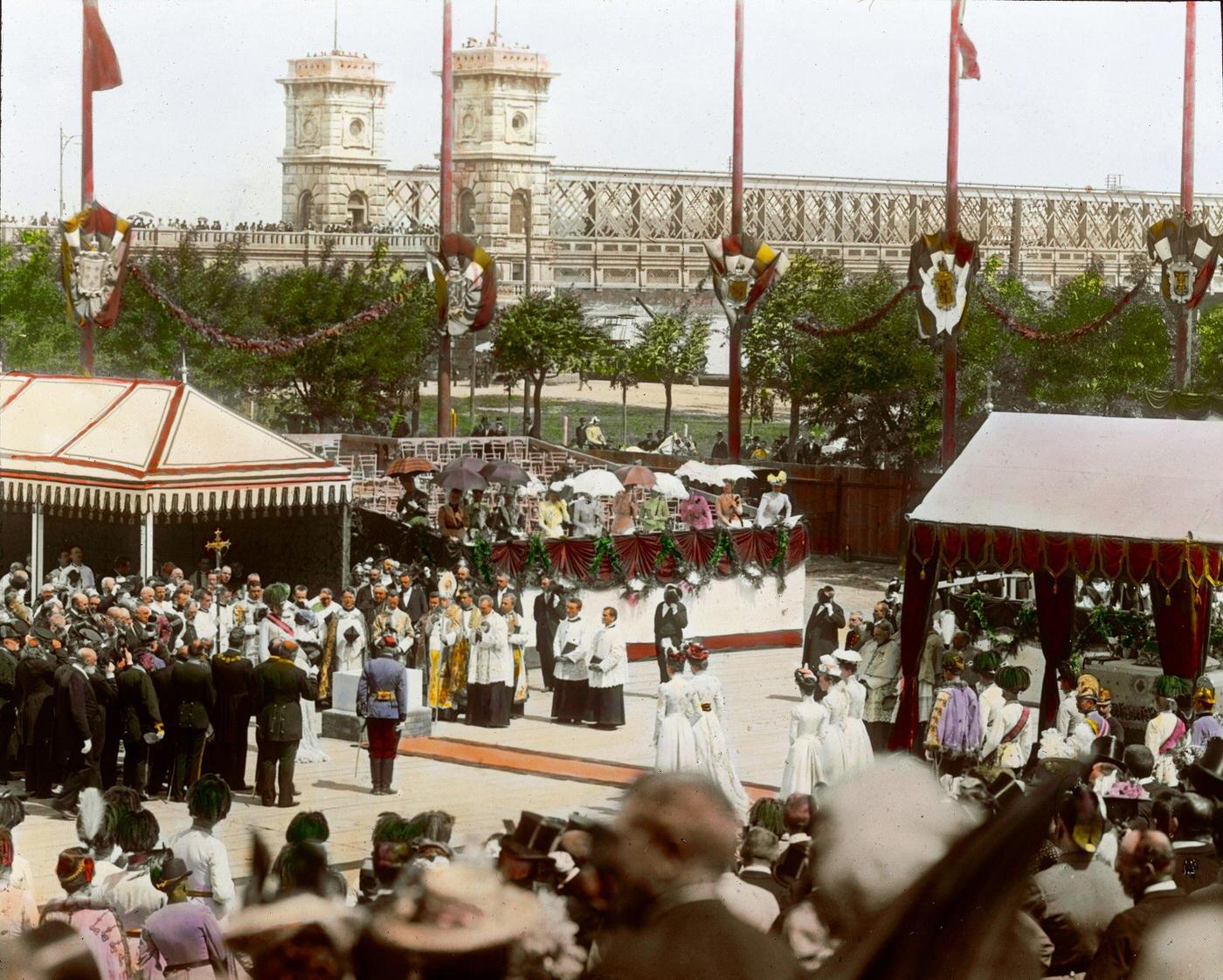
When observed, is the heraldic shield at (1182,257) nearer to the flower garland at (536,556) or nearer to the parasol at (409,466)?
the parasol at (409,466)

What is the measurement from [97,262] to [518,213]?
144ft

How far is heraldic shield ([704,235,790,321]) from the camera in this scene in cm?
3028

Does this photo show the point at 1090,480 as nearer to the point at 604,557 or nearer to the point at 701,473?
the point at 604,557

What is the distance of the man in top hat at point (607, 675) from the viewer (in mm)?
18531

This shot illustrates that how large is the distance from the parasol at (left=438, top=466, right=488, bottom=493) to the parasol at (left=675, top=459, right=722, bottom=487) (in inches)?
157

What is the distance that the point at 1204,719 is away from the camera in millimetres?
13664

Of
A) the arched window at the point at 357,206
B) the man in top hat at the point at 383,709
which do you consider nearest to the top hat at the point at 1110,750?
the man in top hat at the point at 383,709

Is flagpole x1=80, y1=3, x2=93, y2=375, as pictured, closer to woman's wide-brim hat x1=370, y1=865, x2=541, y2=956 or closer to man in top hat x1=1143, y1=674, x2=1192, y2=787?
man in top hat x1=1143, y1=674, x2=1192, y2=787

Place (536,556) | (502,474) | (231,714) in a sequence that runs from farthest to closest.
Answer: (502,474)
(536,556)
(231,714)

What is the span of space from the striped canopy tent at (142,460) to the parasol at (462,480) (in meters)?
2.83

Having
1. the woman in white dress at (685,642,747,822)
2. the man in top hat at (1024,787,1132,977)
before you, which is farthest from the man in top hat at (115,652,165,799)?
the man in top hat at (1024,787,1132,977)

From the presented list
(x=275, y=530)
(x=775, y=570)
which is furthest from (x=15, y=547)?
(x=775, y=570)

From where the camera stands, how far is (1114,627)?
62.8 feet

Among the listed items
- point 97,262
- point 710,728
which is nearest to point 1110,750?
point 710,728
